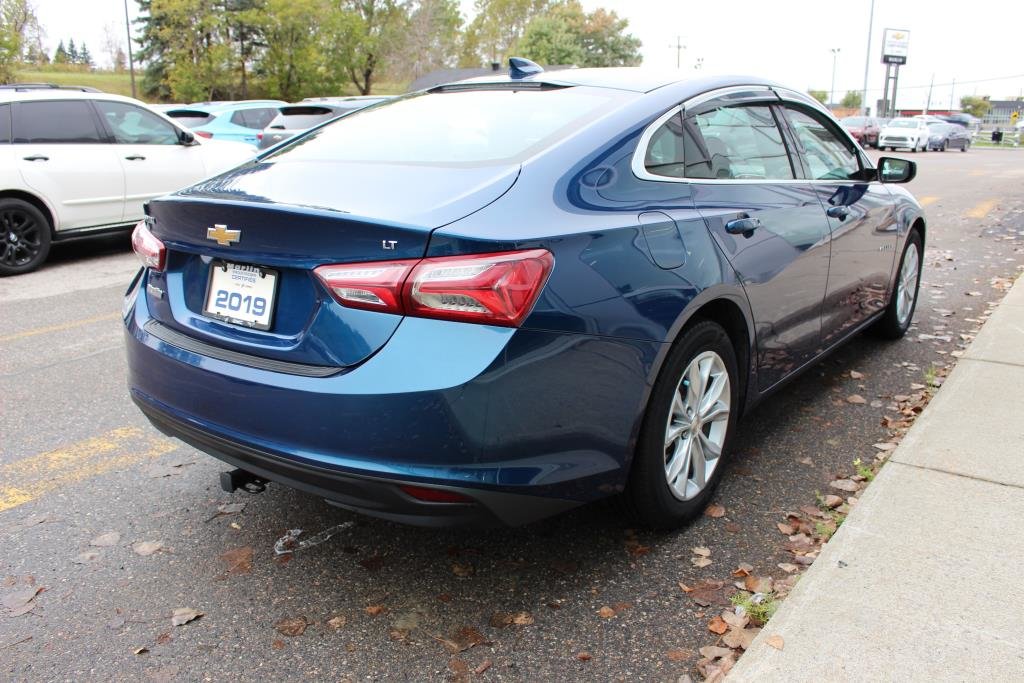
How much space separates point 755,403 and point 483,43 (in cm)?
7711

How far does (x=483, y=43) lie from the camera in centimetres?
7600

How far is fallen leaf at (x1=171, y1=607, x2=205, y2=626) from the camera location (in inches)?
105

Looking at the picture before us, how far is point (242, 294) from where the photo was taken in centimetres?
266

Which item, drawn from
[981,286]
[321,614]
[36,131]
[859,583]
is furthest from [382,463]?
[36,131]

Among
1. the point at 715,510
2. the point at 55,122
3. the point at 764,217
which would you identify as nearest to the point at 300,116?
the point at 55,122

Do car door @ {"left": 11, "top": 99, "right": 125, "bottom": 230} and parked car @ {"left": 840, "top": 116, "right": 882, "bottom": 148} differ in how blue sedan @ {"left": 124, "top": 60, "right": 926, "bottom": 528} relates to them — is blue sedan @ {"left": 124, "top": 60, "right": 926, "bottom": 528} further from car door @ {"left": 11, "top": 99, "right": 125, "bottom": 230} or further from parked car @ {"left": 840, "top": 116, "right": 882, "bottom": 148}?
parked car @ {"left": 840, "top": 116, "right": 882, "bottom": 148}

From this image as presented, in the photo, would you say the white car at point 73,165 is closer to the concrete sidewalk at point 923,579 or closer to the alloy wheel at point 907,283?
the alloy wheel at point 907,283

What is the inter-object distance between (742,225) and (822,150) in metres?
1.42

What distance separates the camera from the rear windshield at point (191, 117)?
1650cm

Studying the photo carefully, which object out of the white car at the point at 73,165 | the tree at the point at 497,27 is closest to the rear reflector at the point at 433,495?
the white car at the point at 73,165

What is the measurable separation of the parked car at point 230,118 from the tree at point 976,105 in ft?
426

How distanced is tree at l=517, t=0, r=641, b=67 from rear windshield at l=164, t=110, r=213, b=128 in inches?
2222

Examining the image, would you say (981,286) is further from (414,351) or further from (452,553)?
(414,351)

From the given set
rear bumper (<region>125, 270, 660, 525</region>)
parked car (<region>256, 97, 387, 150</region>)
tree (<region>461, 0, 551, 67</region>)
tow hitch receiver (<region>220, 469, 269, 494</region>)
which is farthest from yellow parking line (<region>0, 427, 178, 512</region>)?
tree (<region>461, 0, 551, 67</region>)
